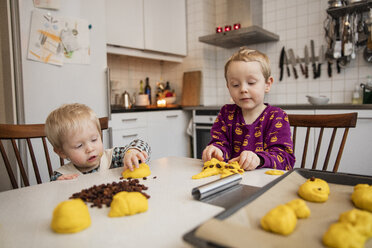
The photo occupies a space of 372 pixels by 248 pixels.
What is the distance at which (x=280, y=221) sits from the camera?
0.40 meters

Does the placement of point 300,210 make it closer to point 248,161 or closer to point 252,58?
point 248,161

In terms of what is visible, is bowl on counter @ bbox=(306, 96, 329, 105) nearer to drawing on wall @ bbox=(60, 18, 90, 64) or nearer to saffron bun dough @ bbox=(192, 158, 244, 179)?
saffron bun dough @ bbox=(192, 158, 244, 179)

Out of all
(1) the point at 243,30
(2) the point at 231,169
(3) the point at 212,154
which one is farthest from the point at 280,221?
(1) the point at 243,30

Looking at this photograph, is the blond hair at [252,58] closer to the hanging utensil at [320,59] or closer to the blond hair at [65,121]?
the blond hair at [65,121]

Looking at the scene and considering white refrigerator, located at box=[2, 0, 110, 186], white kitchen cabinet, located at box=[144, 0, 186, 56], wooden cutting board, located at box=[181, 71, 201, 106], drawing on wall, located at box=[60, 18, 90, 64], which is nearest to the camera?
white refrigerator, located at box=[2, 0, 110, 186]

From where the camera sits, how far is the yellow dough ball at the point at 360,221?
1.26ft

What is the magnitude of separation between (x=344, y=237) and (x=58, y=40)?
6.96 ft

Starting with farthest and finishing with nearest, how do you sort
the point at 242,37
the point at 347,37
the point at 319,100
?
the point at 242,37 → the point at 347,37 → the point at 319,100

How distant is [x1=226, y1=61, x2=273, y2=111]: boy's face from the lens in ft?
3.29

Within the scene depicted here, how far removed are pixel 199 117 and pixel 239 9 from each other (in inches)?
52.7

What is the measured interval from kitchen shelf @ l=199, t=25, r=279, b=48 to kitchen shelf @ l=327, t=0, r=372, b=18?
0.55 metres

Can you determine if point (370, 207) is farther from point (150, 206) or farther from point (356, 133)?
point (356, 133)

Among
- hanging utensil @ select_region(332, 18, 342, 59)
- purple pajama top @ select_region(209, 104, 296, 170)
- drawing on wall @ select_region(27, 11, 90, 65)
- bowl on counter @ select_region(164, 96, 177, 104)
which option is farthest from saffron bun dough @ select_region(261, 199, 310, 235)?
bowl on counter @ select_region(164, 96, 177, 104)

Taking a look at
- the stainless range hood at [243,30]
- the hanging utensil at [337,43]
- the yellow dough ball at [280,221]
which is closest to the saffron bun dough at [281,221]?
the yellow dough ball at [280,221]
